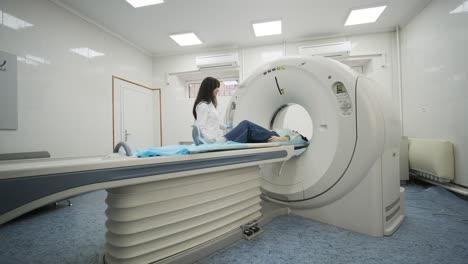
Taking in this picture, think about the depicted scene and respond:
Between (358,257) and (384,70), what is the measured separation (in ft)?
12.0

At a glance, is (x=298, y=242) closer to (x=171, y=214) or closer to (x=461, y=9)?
(x=171, y=214)

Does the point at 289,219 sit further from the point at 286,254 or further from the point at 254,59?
the point at 254,59

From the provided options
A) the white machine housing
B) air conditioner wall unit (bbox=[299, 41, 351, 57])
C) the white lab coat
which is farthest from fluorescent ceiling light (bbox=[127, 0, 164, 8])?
air conditioner wall unit (bbox=[299, 41, 351, 57])

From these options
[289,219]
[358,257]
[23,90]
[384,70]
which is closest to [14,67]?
[23,90]

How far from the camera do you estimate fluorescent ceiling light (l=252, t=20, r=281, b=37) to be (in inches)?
136

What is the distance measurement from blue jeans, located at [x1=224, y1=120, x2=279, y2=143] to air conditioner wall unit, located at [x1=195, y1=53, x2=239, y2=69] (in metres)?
2.88

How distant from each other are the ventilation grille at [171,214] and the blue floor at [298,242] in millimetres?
143

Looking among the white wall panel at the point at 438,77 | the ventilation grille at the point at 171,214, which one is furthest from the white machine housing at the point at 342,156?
the white wall panel at the point at 438,77

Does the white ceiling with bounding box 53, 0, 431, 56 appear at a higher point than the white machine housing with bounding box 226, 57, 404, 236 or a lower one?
higher

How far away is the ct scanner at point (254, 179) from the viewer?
0.68 meters

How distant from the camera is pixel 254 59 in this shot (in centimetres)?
418

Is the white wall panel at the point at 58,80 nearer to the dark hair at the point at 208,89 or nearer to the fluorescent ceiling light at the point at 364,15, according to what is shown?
the dark hair at the point at 208,89

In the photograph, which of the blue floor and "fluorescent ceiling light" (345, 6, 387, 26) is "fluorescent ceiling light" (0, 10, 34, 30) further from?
"fluorescent ceiling light" (345, 6, 387, 26)

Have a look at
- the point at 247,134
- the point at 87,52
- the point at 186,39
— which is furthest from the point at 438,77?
the point at 87,52
